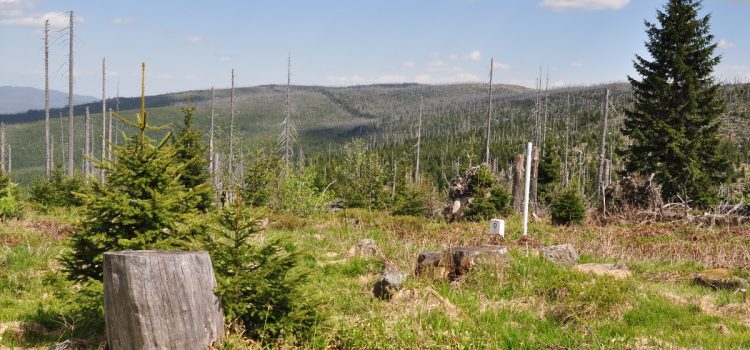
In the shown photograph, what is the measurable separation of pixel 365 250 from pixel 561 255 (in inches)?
143

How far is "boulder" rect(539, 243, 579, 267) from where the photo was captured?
10250 mm

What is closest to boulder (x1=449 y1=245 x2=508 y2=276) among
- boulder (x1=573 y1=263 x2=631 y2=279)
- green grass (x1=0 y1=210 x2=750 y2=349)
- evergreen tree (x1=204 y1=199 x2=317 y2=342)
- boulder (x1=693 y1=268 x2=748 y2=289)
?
green grass (x1=0 y1=210 x2=750 y2=349)

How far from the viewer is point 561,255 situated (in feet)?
34.6

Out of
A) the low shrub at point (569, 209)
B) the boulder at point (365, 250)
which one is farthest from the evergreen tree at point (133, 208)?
the low shrub at point (569, 209)

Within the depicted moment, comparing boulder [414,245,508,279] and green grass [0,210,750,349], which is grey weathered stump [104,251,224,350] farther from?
boulder [414,245,508,279]

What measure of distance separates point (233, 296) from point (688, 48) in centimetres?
3002

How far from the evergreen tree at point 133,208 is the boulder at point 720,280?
8.14m

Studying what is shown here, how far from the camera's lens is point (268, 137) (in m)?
31.3

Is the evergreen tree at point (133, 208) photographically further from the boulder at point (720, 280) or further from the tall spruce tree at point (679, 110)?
the tall spruce tree at point (679, 110)

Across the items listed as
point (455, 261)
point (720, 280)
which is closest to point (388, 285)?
point (455, 261)

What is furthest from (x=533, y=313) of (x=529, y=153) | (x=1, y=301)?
(x=1, y=301)

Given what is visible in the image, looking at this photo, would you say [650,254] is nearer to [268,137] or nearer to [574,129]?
[268,137]

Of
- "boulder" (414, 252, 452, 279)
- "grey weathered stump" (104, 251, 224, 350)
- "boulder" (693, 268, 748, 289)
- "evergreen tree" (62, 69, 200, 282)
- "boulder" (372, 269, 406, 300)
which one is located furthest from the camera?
"boulder" (414, 252, 452, 279)

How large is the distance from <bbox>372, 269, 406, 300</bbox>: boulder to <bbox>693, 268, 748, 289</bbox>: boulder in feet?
17.0
